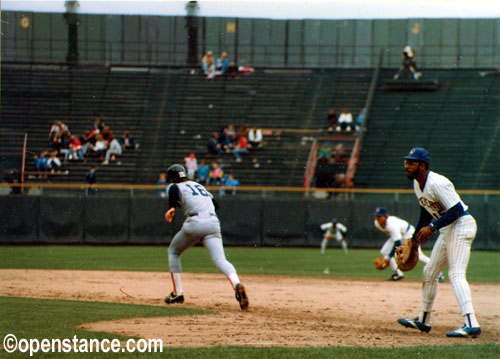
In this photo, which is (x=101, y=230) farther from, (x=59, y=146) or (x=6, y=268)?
(x=6, y=268)

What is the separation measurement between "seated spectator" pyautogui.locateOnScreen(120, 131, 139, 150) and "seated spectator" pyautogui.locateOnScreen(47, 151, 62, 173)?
2835mm

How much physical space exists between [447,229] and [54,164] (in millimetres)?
20039

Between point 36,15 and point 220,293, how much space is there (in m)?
31.2

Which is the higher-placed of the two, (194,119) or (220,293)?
(194,119)

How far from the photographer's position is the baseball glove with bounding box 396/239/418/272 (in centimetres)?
855

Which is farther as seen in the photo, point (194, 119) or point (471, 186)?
point (194, 119)

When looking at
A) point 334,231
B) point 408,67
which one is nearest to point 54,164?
point 334,231

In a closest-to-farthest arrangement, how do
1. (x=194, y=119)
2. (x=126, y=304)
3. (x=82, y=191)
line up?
1. (x=126, y=304)
2. (x=82, y=191)
3. (x=194, y=119)

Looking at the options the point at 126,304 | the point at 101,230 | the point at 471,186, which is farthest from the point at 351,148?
the point at 126,304

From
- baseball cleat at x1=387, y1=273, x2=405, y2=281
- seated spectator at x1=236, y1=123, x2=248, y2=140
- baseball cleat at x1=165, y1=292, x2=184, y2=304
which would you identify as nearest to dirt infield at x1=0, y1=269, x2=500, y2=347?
baseball cleat at x1=165, y1=292, x2=184, y2=304

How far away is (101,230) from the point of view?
2373 cm

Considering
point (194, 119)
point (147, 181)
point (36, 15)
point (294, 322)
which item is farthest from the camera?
point (36, 15)

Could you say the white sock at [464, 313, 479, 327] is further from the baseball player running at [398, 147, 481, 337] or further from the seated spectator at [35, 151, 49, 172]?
the seated spectator at [35, 151, 49, 172]

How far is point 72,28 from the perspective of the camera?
39188 millimetres
